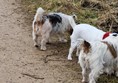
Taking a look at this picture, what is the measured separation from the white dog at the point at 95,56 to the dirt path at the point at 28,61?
52cm

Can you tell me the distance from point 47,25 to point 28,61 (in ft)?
4.26

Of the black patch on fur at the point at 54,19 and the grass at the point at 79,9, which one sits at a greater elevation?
the black patch on fur at the point at 54,19

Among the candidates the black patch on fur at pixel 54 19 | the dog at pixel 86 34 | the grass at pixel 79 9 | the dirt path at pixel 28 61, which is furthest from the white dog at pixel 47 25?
the grass at pixel 79 9

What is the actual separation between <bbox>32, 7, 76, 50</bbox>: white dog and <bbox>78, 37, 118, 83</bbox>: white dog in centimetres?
205

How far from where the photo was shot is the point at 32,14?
12.2m

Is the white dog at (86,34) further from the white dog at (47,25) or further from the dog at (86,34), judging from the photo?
the white dog at (47,25)

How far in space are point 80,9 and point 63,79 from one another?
16.3 ft

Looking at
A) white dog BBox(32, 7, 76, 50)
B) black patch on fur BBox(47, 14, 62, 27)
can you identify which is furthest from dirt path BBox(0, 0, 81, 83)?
black patch on fur BBox(47, 14, 62, 27)

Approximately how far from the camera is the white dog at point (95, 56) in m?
7.05

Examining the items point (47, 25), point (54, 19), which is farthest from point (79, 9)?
point (47, 25)

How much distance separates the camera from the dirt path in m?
7.47

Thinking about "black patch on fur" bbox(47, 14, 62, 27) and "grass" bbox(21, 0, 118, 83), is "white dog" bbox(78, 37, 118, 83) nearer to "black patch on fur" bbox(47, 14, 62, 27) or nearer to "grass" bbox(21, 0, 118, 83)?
"black patch on fur" bbox(47, 14, 62, 27)

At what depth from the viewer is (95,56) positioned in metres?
7.02

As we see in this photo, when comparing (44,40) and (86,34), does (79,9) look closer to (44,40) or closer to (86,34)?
(44,40)
